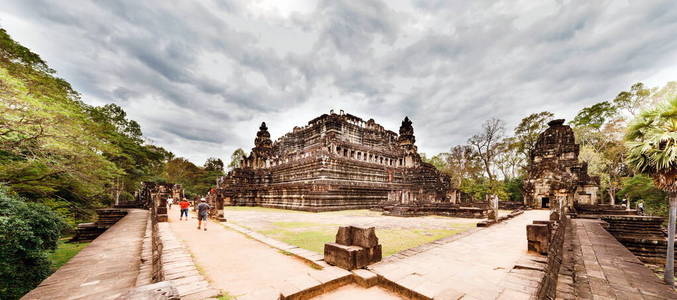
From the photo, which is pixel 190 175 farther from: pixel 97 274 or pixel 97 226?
pixel 97 274

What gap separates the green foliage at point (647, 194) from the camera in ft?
66.9

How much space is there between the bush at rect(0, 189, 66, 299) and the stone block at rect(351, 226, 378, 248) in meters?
7.65

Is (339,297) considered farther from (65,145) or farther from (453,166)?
(453,166)

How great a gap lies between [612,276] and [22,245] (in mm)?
14447

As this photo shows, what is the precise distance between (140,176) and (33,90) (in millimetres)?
20677

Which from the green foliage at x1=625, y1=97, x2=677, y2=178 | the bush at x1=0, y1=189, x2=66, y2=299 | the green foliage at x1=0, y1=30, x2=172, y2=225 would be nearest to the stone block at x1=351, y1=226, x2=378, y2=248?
the bush at x1=0, y1=189, x2=66, y2=299

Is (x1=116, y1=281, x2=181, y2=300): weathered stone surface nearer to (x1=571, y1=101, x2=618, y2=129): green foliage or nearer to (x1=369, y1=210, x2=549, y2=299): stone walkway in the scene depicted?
(x1=369, y1=210, x2=549, y2=299): stone walkway

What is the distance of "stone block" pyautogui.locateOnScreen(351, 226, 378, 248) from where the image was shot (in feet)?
15.5

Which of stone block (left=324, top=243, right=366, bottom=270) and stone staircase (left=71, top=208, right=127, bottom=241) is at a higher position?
stone block (left=324, top=243, right=366, bottom=270)

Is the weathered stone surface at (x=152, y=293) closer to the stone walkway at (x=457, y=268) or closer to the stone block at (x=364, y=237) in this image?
the stone walkway at (x=457, y=268)

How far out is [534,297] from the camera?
320 cm

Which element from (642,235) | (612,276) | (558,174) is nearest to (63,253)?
(612,276)

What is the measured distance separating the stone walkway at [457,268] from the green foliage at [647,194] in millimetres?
26008

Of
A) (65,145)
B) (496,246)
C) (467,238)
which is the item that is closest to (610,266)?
(496,246)
